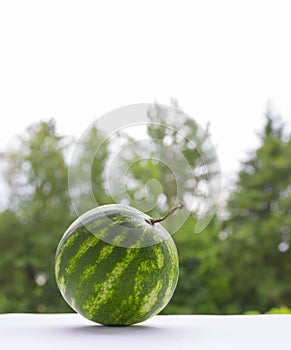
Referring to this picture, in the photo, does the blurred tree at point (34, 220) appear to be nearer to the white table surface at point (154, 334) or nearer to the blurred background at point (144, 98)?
the blurred background at point (144, 98)

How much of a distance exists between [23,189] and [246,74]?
4.28 m

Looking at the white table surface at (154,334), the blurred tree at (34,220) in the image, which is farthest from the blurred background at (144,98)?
the white table surface at (154,334)

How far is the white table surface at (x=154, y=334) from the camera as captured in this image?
0.84 metres

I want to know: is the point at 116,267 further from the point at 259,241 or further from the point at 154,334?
the point at 259,241

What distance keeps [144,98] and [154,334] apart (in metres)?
6.54

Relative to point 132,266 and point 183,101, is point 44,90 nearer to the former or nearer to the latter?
point 183,101

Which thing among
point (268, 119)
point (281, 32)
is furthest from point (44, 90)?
point (268, 119)

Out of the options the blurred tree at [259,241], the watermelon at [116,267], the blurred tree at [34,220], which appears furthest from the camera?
the blurred tree at [259,241]

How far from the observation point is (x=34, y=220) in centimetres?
834

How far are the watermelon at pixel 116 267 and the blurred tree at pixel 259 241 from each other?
7.95 metres

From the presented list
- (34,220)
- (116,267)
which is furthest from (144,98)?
(116,267)

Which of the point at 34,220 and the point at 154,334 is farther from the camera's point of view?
the point at 34,220

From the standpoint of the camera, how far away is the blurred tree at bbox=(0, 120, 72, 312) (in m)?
7.64

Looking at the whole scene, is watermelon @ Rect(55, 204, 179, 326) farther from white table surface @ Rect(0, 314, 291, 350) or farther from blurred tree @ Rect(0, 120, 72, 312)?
blurred tree @ Rect(0, 120, 72, 312)
